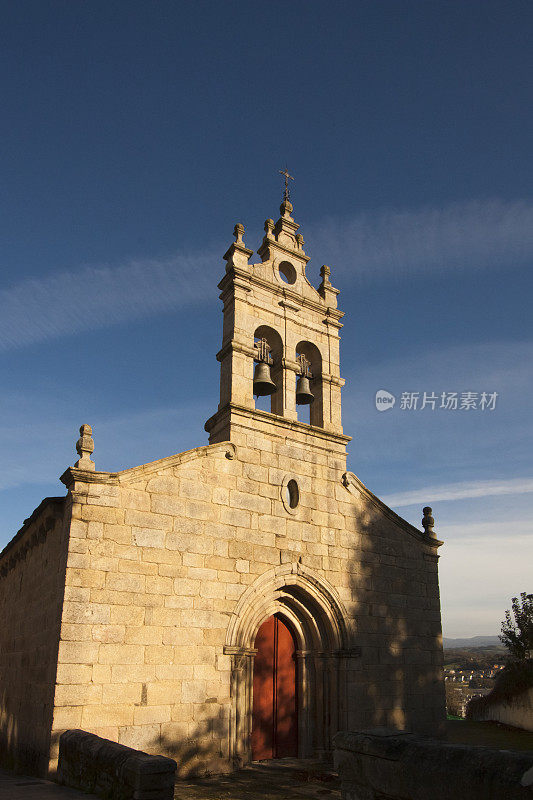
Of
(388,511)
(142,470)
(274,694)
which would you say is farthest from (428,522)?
(142,470)

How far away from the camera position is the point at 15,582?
13.0 metres

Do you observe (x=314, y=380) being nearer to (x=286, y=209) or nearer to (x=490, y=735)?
(x=286, y=209)

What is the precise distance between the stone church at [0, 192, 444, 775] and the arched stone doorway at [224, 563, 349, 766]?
0.03 metres

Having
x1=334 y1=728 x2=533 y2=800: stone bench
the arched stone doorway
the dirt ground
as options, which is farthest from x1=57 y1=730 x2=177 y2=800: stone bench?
the arched stone doorway

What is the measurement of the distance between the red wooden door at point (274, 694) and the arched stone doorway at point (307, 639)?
0.41ft

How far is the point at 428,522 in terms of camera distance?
1354cm

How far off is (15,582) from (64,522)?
502 centimetres

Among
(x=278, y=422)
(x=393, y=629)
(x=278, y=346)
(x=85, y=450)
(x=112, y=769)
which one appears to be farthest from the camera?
(x=278, y=346)

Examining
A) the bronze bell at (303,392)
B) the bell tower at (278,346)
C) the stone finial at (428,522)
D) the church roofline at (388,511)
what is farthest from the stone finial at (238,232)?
→ the stone finial at (428,522)

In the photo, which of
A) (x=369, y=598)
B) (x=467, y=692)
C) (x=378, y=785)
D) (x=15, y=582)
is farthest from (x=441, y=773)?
(x=467, y=692)

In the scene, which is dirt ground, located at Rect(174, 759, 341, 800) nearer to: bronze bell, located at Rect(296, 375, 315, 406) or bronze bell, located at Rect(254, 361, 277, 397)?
bronze bell, located at Rect(254, 361, 277, 397)

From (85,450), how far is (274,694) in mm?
5519

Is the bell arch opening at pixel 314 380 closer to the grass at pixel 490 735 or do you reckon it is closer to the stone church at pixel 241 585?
the stone church at pixel 241 585

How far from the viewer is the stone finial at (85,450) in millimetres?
9141
